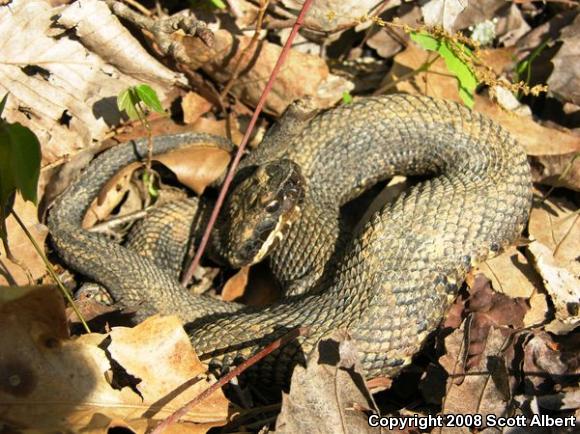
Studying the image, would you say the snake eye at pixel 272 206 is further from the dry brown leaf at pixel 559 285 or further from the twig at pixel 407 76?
the dry brown leaf at pixel 559 285

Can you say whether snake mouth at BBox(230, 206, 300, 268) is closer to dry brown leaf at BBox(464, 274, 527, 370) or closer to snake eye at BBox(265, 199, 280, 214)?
snake eye at BBox(265, 199, 280, 214)

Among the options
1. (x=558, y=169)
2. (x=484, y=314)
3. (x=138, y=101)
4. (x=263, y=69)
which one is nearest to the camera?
(x=484, y=314)

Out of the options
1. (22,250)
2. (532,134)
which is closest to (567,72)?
(532,134)

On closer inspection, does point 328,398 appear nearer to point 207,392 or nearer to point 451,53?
point 207,392

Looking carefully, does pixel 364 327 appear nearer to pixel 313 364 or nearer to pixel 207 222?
pixel 313 364

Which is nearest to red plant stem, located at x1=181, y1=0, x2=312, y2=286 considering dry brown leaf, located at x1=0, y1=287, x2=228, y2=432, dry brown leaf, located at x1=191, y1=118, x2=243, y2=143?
dry brown leaf, located at x1=191, y1=118, x2=243, y2=143

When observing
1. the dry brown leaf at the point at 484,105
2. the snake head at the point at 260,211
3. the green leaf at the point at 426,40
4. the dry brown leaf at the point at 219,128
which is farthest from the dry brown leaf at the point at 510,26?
the dry brown leaf at the point at 219,128

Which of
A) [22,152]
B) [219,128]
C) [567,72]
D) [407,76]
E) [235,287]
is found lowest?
[235,287]
